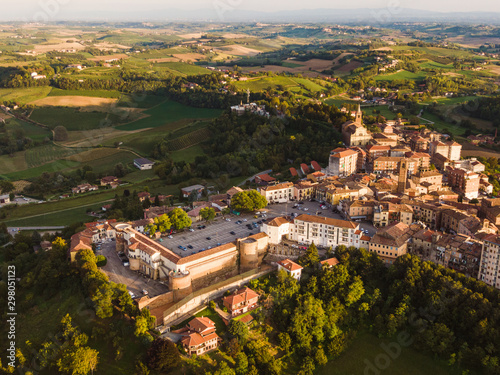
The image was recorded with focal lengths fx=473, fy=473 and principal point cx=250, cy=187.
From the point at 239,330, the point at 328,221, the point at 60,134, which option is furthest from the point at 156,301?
the point at 60,134

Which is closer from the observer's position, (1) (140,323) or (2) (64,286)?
A: (1) (140,323)

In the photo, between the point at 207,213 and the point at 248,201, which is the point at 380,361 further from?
the point at 207,213

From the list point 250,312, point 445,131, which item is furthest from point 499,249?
point 445,131

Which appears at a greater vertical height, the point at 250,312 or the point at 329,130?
the point at 329,130

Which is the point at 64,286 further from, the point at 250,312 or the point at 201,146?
the point at 201,146

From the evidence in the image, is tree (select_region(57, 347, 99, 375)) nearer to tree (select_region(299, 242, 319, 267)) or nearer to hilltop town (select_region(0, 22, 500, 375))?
hilltop town (select_region(0, 22, 500, 375))

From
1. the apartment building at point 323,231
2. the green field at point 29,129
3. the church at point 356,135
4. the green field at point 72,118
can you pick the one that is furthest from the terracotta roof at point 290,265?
the green field at point 72,118

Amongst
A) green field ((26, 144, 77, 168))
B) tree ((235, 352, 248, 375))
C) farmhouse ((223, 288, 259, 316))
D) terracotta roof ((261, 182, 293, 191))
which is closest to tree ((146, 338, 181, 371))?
tree ((235, 352, 248, 375))
